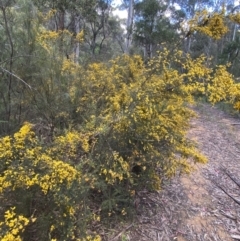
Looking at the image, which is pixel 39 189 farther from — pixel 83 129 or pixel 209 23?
pixel 209 23

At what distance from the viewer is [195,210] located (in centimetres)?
314

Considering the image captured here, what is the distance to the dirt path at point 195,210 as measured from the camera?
2721mm

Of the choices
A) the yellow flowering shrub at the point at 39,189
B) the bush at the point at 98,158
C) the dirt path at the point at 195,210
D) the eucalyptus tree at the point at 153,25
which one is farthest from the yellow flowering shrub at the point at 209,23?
the eucalyptus tree at the point at 153,25

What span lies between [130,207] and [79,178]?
97cm

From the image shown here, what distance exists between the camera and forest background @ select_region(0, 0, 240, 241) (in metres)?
1.99

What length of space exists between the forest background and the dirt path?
24 centimetres

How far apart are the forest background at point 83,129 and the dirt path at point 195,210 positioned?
0.24m

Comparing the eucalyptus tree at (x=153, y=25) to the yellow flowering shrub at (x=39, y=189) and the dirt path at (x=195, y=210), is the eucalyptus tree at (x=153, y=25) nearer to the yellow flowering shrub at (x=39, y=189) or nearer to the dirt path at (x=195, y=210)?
the dirt path at (x=195, y=210)

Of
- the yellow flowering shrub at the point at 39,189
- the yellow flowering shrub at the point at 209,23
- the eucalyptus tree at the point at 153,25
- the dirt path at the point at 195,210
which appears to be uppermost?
the eucalyptus tree at the point at 153,25

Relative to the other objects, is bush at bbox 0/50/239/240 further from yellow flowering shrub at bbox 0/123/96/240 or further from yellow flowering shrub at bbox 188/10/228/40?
yellow flowering shrub at bbox 188/10/228/40

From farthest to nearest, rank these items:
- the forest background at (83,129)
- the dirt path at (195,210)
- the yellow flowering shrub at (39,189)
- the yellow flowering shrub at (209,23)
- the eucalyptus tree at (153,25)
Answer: the eucalyptus tree at (153,25), the yellow flowering shrub at (209,23), the dirt path at (195,210), the forest background at (83,129), the yellow flowering shrub at (39,189)

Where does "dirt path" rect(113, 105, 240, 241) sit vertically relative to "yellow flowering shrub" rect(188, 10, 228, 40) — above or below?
below

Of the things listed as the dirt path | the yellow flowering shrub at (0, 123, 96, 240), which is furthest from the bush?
the dirt path

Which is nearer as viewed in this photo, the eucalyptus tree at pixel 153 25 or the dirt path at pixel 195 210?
the dirt path at pixel 195 210
